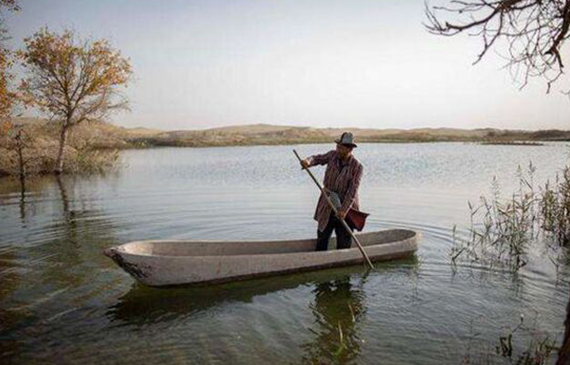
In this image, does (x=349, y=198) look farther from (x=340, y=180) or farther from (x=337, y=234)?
(x=337, y=234)

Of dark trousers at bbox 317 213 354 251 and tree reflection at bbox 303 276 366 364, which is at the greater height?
dark trousers at bbox 317 213 354 251

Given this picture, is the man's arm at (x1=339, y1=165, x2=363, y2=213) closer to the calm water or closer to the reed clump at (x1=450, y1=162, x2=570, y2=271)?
the calm water

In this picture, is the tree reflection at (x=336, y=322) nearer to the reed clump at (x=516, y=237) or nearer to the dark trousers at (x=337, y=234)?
the dark trousers at (x=337, y=234)

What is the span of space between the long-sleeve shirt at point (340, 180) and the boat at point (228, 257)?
30.3 inches

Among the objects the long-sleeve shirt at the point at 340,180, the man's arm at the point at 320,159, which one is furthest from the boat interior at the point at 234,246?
the man's arm at the point at 320,159

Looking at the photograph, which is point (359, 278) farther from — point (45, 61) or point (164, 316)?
point (45, 61)

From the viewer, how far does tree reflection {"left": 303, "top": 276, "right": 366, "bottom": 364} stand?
17.5ft

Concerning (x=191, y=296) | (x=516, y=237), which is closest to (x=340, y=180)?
(x=191, y=296)

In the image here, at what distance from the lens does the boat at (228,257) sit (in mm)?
6824

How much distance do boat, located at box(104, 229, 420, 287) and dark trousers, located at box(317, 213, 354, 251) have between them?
12.5 inches

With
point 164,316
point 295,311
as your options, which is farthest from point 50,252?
point 295,311

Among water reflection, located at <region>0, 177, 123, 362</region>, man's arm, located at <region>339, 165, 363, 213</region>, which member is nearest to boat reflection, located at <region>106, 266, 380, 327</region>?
water reflection, located at <region>0, 177, 123, 362</region>

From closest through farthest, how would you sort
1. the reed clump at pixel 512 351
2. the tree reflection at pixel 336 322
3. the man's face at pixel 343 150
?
the reed clump at pixel 512 351 < the tree reflection at pixel 336 322 < the man's face at pixel 343 150

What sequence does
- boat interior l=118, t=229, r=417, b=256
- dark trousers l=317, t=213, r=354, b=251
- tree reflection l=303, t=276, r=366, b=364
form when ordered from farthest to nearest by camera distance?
dark trousers l=317, t=213, r=354, b=251
boat interior l=118, t=229, r=417, b=256
tree reflection l=303, t=276, r=366, b=364
